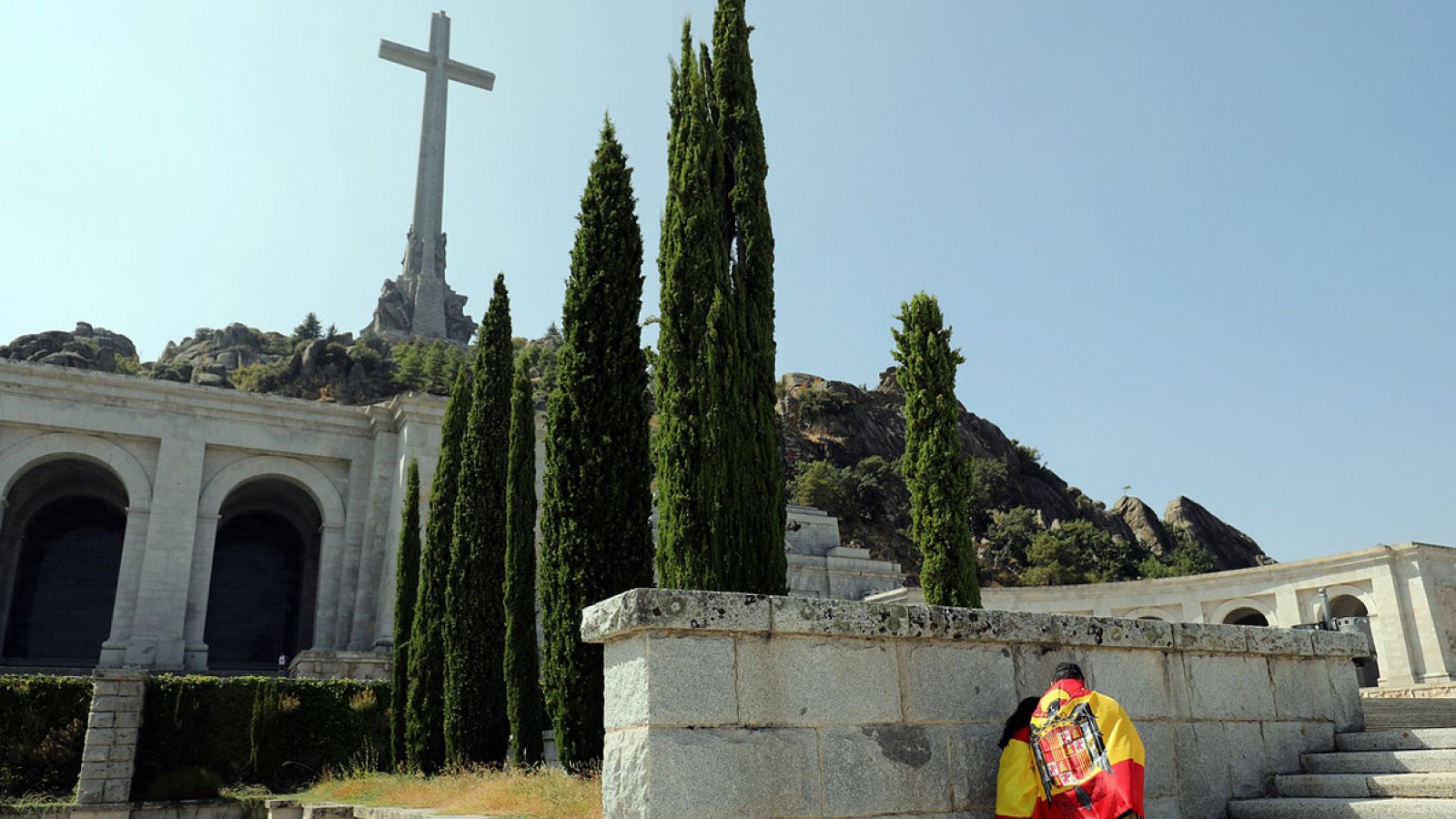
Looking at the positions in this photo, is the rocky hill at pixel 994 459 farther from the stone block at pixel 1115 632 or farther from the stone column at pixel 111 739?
the stone block at pixel 1115 632

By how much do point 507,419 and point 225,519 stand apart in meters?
22.2

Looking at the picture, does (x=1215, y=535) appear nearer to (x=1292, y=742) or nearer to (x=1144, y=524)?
(x=1144, y=524)

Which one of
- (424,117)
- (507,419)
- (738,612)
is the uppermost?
(424,117)

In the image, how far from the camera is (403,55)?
193ft

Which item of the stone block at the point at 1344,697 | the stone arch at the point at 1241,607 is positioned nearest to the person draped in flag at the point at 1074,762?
the stone block at the point at 1344,697

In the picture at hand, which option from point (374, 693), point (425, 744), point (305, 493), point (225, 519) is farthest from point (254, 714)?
point (225, 519)

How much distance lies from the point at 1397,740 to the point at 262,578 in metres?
34.4

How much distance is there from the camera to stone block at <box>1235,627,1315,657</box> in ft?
21.6

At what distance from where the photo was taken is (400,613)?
19.4m

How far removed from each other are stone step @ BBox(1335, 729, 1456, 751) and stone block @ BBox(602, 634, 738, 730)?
469cm

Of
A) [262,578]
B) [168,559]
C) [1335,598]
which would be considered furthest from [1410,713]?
[262,578]

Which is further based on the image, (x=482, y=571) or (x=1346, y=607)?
(x=1346, y=607)

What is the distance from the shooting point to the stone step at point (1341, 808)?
5.29 m

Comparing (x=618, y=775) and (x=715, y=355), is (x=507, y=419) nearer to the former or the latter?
Result: (x=715, y=355)
